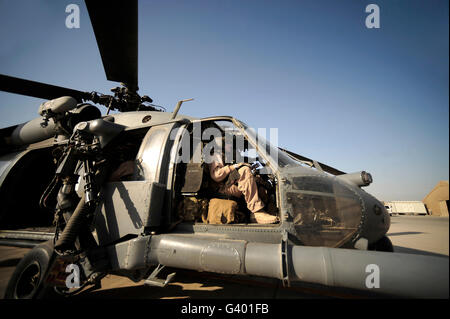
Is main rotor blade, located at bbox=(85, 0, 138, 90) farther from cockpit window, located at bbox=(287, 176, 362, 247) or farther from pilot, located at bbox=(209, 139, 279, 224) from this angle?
cockpit window, located at bbox=(287, 176, 362, 247)

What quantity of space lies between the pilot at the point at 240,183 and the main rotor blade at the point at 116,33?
8.19 feet

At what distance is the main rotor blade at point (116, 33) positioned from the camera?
9.52 ft

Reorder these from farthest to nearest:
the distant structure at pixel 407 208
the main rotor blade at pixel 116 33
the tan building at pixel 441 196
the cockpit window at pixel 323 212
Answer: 1. the distant structure at pixel 407 208
2. the main rotor blade at pixel 116 33
3. the cockpit window at pixel 323 212
4. the tan building at pixel 441 196

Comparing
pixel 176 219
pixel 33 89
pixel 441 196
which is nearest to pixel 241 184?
pixel 176 219

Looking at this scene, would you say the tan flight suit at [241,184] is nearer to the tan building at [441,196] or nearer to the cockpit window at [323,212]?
the cockpit window at [323,212]

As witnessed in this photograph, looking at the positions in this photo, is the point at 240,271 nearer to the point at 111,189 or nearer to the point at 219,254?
the point at 219,254

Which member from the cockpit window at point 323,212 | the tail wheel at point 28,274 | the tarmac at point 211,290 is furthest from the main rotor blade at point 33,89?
the cockpit window at point 323,212

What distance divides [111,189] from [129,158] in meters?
1.27

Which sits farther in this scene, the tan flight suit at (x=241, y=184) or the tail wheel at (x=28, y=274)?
the tan flight suit at (x=241, y=184)

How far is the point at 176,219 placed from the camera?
9.28 ft

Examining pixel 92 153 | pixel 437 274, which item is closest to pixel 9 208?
pixel 92 153

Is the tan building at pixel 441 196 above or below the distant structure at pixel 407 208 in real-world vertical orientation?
above

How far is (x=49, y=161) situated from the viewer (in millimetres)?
5469

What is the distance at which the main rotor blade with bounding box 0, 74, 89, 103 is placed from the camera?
12.9ft
